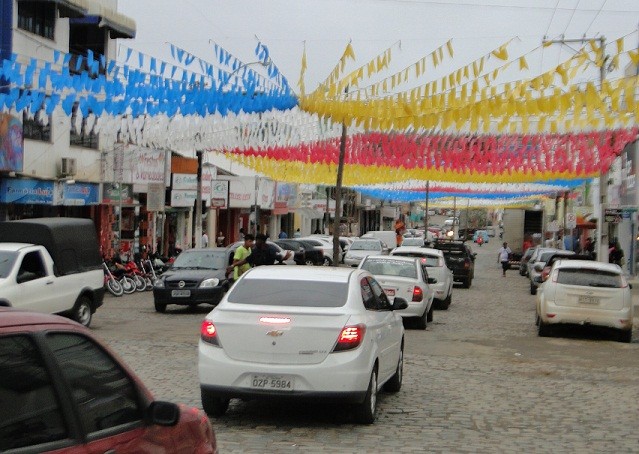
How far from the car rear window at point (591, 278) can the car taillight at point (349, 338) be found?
1140 centimetres

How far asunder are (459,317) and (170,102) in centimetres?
957

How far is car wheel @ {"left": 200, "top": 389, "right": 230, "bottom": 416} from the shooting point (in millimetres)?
10564

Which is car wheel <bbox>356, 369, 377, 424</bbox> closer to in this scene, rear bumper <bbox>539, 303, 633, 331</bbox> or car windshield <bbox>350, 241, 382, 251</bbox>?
rear bumper <bbox>539, 303, 633, 331</bbox>

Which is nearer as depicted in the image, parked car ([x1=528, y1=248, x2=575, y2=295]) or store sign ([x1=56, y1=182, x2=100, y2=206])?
store sign ([x1=56, y1=182, x2=100, y2=206])

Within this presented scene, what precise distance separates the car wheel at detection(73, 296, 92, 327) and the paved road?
52 cm

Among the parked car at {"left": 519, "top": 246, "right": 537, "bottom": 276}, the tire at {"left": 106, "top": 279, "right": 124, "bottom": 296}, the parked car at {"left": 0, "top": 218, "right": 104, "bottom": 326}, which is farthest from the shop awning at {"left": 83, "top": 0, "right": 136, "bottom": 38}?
the parked car at {"left": 519, "top": 246, "right": 537, "bottom": 276}

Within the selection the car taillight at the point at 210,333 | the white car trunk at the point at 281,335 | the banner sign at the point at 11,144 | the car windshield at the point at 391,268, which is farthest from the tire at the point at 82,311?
the white car trunk at the point at 281,335

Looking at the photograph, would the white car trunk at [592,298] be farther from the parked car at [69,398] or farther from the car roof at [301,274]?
the parked car at [69,398]

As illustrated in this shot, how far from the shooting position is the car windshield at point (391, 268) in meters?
22.8

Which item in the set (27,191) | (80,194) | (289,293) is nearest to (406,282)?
(289,293)

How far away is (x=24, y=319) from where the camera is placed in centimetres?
425

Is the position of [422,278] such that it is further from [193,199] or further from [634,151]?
[193,199]

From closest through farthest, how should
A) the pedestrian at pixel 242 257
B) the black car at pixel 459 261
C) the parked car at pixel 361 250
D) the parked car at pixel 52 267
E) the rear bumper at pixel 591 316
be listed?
the parked car at pixel 52 267 < the rear bumper at pixel 591 316 < the pedestrian at pixel 242 257 < the black car at pixel 459 261 < the parked car at pixel 361 250

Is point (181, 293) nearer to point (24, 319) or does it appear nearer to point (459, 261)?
point (459, 261)
